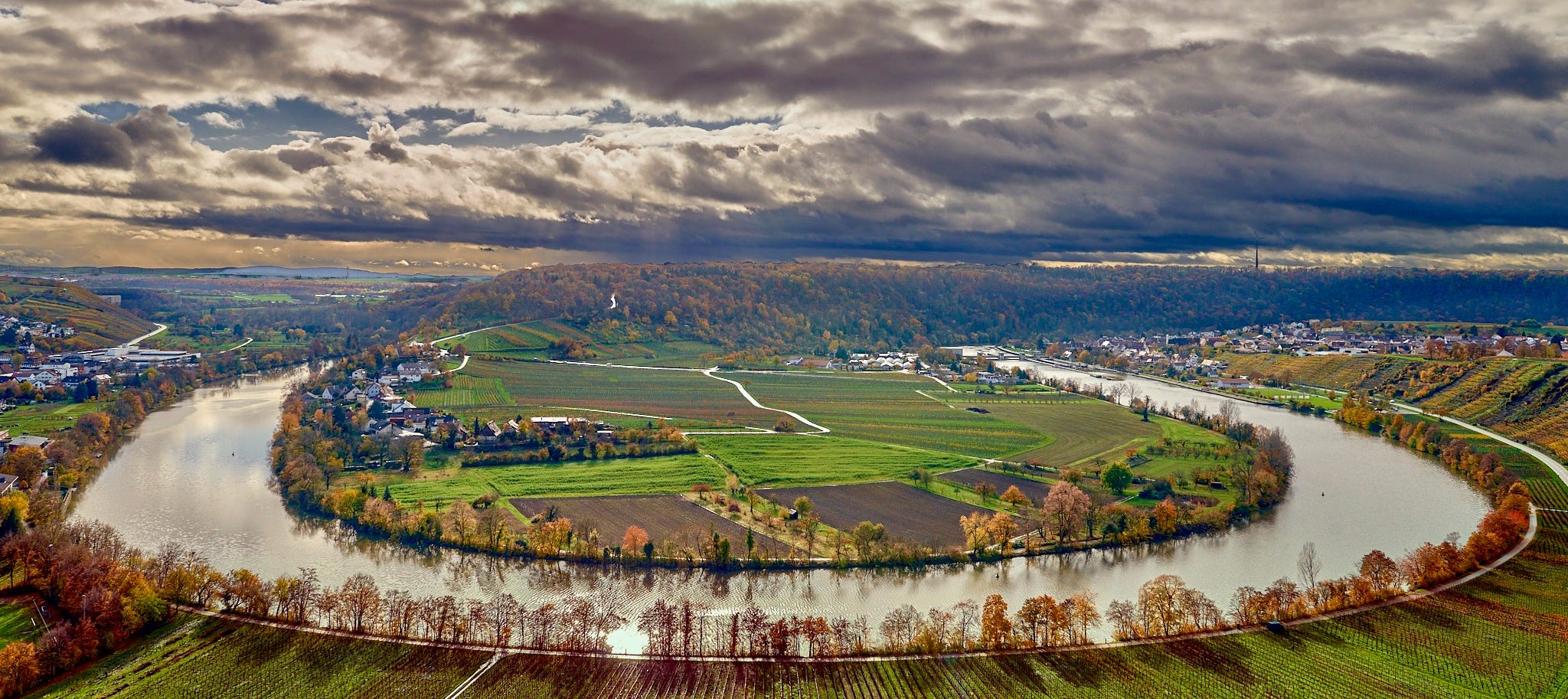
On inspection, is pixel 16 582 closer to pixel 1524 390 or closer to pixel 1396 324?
pixel 1524 390

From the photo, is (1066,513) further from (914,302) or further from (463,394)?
(914,302)

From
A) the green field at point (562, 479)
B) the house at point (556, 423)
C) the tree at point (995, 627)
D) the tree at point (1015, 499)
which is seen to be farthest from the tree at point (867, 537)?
the house at point (556, 423)

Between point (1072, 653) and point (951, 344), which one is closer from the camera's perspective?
point (1072, 653)

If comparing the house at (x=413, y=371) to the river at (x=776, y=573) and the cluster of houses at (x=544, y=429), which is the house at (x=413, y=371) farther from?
the cluster of houses at (x=544, y=429)

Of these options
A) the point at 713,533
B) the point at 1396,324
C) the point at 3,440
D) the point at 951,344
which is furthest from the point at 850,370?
the point at 1396,324

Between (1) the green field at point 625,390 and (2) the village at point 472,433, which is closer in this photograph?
(2) the village at point 472,433

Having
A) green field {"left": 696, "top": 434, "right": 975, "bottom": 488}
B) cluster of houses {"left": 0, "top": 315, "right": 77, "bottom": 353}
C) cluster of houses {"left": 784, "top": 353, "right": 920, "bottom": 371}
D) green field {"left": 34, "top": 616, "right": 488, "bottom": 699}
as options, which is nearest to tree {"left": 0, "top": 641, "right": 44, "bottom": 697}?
green field {"left": 34, "top": 616, "right": 488, "bottom": 699}

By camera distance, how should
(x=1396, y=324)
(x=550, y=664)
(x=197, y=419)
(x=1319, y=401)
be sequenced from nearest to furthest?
(x=550, y=664)
(x=197, y=419)
(x=1319, y=401)
(x=1396, y=324)
